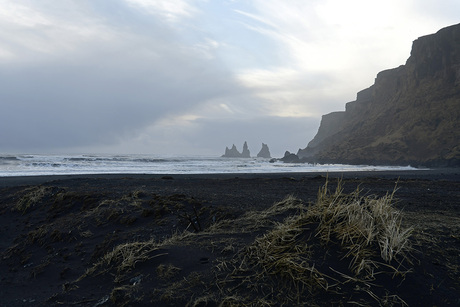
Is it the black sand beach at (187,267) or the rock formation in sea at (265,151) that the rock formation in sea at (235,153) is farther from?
the black sand beach at (187,267)

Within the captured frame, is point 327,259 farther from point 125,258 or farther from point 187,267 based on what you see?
point 125,258

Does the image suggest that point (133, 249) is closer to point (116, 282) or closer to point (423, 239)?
point (116, 282)

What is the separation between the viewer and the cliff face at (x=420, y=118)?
52.6 meters

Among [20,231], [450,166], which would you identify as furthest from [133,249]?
[450,166]

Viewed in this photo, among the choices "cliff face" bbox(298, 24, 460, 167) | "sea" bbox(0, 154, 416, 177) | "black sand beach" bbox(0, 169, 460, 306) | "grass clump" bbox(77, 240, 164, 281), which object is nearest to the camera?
"black sand beach" bbox(0, 169, 460, 306)

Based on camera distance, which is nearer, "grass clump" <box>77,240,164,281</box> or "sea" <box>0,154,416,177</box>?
"grass clump" <box>77,240,164,281</box>

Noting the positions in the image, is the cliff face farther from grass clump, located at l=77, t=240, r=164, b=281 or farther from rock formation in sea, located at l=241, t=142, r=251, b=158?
rock formation in sea, located at l=241, t=142, r=251, b=158

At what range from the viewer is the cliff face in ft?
173

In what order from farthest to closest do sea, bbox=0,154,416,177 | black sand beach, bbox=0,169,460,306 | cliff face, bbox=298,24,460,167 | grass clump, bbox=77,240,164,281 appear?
cliff face, bbox=298,24,460,167 < sea, bbox=0,154,416,177 < grass clump, bbox=77,240,164,281 < black sand beach, bbox=0,169,460,306

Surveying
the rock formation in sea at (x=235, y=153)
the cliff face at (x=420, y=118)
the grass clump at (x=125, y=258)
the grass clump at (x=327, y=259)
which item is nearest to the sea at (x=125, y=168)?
the cliff face at (x=420, y=118)

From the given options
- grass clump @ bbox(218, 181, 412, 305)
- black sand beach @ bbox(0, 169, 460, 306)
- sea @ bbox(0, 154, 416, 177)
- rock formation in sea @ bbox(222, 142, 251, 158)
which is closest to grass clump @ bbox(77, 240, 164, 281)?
black sand beach @ bbox(0, 169, 460, 306)

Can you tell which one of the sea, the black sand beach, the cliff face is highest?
the cliff face

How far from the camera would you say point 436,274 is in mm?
3104

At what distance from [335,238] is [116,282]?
8.12 feet
